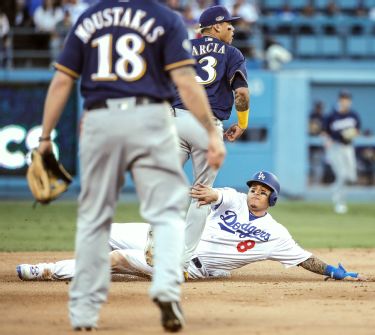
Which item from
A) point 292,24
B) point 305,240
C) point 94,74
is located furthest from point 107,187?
point 292,24

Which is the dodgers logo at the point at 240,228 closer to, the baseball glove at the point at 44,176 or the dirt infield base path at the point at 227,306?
the dirt infield base path at the point at 227,306

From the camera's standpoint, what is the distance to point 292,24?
23.4 m

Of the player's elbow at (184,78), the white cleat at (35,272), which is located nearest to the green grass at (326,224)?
the white cleat at (35,272)

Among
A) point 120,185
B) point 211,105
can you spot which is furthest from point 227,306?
point 211,105

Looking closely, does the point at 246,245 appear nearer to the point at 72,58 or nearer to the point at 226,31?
the point at 226,31

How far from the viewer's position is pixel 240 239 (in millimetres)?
8055

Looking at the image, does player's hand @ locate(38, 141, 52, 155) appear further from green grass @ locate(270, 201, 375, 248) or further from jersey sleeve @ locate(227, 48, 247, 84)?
green grass @ locate(270, 201, 375, 248)

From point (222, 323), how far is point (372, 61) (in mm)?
18200

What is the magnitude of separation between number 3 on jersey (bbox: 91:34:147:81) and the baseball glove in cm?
64

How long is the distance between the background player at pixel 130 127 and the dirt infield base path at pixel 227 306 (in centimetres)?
34

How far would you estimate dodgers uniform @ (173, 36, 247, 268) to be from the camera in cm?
789

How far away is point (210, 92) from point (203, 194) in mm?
931

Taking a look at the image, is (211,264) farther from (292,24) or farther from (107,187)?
(292,24)

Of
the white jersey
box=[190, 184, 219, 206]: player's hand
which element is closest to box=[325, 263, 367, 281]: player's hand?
the white jersey
